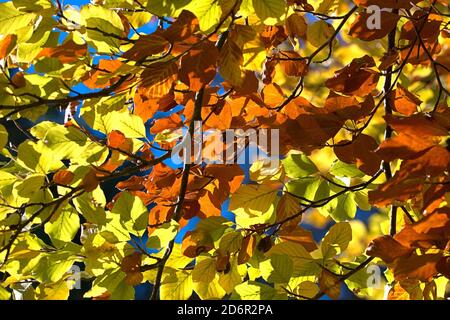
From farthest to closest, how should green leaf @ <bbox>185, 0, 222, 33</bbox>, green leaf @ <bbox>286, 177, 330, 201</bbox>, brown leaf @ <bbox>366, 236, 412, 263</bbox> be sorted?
1. green leaf @ <bbox>286, 177, 330, 201</bbox>
2. green leaf @ <bbox>185, 0, 222, 33</bbox>
3. brown leaf @ <bbox>366, 236, 412, 263</bbox>

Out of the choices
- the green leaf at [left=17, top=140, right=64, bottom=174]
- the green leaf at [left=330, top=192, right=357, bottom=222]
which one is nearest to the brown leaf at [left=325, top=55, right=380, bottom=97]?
the green leaf at [left=330, top=192, right=357, bottom=222]

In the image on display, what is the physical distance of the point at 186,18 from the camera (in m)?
1.03

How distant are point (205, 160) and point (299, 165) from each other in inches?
8.2

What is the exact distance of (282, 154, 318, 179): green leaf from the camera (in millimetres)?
1386

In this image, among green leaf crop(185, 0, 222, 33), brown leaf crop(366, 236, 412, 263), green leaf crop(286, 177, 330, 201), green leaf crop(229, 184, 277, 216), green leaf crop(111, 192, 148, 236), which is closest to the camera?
brown leaf crop(366, 236, 412, 263)

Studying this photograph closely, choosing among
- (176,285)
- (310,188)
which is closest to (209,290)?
(176,285)

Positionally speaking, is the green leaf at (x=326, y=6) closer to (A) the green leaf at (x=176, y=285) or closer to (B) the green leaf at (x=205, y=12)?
(B) the green leaf at (x=205, y=12)

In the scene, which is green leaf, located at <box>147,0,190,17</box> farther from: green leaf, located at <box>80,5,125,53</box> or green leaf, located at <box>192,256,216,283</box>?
green leaf, located at <box>192,256,216,283</box>

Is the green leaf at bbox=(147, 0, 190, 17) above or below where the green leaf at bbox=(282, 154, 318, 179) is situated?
above

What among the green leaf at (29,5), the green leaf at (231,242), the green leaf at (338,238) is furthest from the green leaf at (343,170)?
the green leaf at (29,5)

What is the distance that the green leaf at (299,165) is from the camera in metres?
1.39

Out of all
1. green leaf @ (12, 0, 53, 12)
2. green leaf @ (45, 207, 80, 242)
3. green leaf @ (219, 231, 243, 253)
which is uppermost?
green leaf @ (12, 0, 53, 12)

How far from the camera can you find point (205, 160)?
1362 millimetres

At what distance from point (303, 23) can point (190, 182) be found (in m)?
0.46
